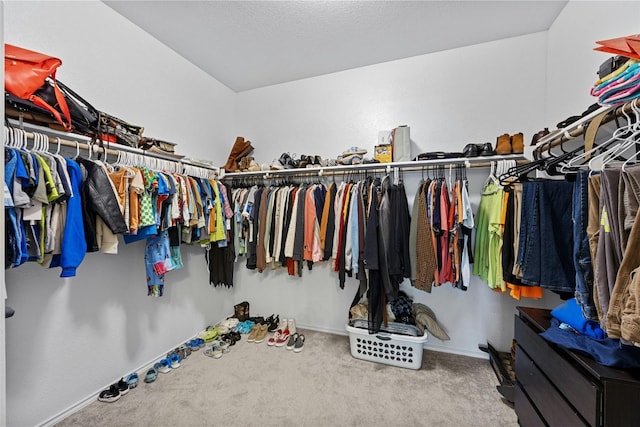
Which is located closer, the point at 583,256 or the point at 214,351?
the point at 583,256

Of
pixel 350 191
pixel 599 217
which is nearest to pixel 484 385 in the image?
pixel 599 217

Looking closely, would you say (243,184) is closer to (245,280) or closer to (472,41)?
(245,280)

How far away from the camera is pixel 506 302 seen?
2.18 metres

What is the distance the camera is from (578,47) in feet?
5.44

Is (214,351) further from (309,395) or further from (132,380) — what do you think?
(309,395)

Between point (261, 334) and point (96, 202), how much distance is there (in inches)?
72.6

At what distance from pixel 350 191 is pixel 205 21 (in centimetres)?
179

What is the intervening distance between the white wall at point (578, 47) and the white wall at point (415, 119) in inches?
5.9

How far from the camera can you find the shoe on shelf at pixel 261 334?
8.08 ft

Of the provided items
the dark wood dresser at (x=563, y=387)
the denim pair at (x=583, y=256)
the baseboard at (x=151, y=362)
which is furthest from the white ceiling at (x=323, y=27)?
the baseboard at (x=151, y=362)

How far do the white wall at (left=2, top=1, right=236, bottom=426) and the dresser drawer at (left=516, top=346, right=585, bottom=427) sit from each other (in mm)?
2657

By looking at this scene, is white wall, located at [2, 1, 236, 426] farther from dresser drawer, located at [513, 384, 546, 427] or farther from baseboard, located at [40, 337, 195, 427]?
dresser drawer, located at [513, 384, 546, 427]

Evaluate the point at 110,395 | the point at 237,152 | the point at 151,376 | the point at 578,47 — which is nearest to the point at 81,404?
the point at 110,395

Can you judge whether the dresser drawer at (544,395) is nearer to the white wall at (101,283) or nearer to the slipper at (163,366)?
the slipper at (163,366)
